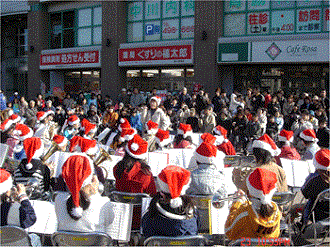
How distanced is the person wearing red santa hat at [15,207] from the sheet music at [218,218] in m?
1.72

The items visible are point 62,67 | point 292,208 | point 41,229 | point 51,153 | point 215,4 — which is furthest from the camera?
point 62,67

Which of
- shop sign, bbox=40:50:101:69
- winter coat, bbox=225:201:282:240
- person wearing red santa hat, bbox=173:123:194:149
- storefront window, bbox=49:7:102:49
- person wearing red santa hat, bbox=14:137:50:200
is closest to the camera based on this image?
winter coat, bbox=225:201:282:240

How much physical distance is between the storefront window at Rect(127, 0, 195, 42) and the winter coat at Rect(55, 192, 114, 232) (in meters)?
17.0

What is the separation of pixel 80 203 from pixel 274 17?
16.3 m

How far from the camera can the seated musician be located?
137 inches

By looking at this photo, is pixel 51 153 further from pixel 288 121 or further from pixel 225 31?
pixel 225 31

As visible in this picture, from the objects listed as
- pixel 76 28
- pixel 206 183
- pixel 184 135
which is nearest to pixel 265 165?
pixel 206 183

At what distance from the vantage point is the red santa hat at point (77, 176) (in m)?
3.59

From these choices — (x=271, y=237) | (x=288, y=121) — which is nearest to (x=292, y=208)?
(x=271, y=237)

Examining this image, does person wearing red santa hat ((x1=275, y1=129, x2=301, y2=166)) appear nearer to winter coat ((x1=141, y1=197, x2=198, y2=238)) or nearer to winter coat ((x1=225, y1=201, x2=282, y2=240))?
winter coat ((x1=225, y1=201, x2=282, y2=240))

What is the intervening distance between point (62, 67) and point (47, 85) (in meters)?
2.13

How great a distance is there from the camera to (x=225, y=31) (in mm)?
19141

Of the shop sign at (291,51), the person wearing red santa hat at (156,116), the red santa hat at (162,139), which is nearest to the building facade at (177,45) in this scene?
the shop sign at (291,51)

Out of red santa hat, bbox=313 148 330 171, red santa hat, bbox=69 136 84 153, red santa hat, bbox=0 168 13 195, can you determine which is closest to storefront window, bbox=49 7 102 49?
red santa hat, bbox=69 136 84 153
